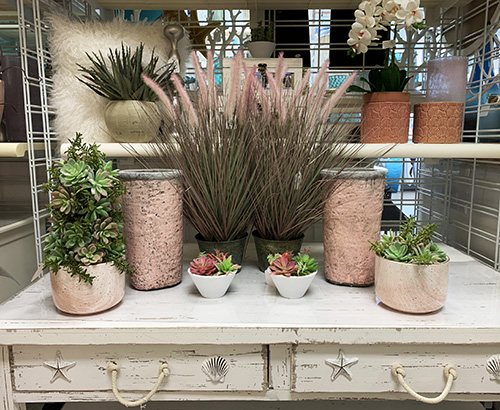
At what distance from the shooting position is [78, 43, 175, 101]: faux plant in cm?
86

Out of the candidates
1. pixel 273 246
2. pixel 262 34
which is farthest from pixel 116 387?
pixel 262 34

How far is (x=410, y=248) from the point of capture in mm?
726

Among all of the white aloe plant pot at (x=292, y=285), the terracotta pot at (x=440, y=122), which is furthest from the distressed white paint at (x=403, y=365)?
the terracotta pot at (x=440, y=122)

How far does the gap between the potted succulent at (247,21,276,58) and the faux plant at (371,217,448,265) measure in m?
0.59

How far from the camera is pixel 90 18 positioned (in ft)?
3.85

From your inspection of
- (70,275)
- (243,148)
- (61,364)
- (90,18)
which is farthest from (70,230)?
(90,18)

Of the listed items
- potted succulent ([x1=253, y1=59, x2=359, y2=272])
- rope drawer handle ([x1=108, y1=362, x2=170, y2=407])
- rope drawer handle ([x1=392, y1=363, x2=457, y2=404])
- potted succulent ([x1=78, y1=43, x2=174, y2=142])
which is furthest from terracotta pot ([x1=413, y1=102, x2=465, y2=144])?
rope drawer handle ([x1=108, y1=362, x2=170, y2=407])

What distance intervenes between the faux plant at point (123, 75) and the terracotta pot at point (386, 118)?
471 millimetres

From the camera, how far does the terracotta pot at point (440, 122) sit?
2.97 feet

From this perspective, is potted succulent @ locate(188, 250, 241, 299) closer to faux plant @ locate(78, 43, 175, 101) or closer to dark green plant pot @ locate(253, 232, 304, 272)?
dark green plant pot @ locate(253, 232, 304, 272)

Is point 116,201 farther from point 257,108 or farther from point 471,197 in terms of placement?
point 471,197

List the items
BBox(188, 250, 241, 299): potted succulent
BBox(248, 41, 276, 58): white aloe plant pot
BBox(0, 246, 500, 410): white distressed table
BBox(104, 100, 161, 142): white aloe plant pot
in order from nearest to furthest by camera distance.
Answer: BBox(0, 246, 500, 410): white distressed table → BBox(188, 250, 241, 299): potted succulent → BBox(104, 100, 161, 142): white aloe plant pot → BBox(248, 41, 276, 58): white aloe plant pot

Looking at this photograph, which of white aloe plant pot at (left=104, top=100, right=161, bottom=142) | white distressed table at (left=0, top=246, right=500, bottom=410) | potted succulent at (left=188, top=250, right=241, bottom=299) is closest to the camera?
white distressed table at (left=0, top=246, right=500, bottom=410)

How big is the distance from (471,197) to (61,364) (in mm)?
1098
